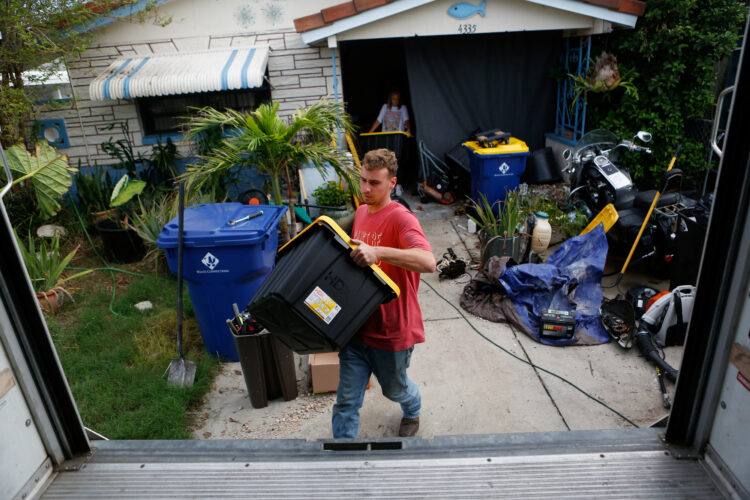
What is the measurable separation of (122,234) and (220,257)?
118 inches

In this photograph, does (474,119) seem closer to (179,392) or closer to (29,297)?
(179,392)

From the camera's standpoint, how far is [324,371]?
3504 mm

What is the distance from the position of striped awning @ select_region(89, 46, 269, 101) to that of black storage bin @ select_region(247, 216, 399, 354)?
4.98 metres

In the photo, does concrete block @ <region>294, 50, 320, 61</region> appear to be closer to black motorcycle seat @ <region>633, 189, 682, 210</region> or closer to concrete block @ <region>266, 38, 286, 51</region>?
concrete block @ <region>266, 38, 286, 51</region>

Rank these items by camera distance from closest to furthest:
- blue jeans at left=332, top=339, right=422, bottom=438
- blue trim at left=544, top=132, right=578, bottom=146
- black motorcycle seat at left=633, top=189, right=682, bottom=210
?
blue jeans at left=332, top=339, right=422, bottom=438
black motorcycle seat at left=633, top=189, right=682, bottom=210
blue trim at left=544, top=132, right=578, bottom=146

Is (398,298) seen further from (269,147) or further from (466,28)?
(466,28)

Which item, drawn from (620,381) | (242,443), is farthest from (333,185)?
(242,443)

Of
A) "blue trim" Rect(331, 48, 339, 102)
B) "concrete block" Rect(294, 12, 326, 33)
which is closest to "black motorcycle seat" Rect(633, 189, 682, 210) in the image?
"blue trim" Rect(331, 48, 339, 102)

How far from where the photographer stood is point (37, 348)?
1.74 metres

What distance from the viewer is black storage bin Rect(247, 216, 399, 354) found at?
1.99 metres

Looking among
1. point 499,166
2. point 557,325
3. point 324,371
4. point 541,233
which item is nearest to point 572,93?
point 499,166

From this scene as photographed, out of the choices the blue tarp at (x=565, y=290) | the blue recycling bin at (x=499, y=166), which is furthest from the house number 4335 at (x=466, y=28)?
the blue tarp at (x=565, y=290)

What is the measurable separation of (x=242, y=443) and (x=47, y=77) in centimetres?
647

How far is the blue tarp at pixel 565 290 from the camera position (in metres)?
4.28
